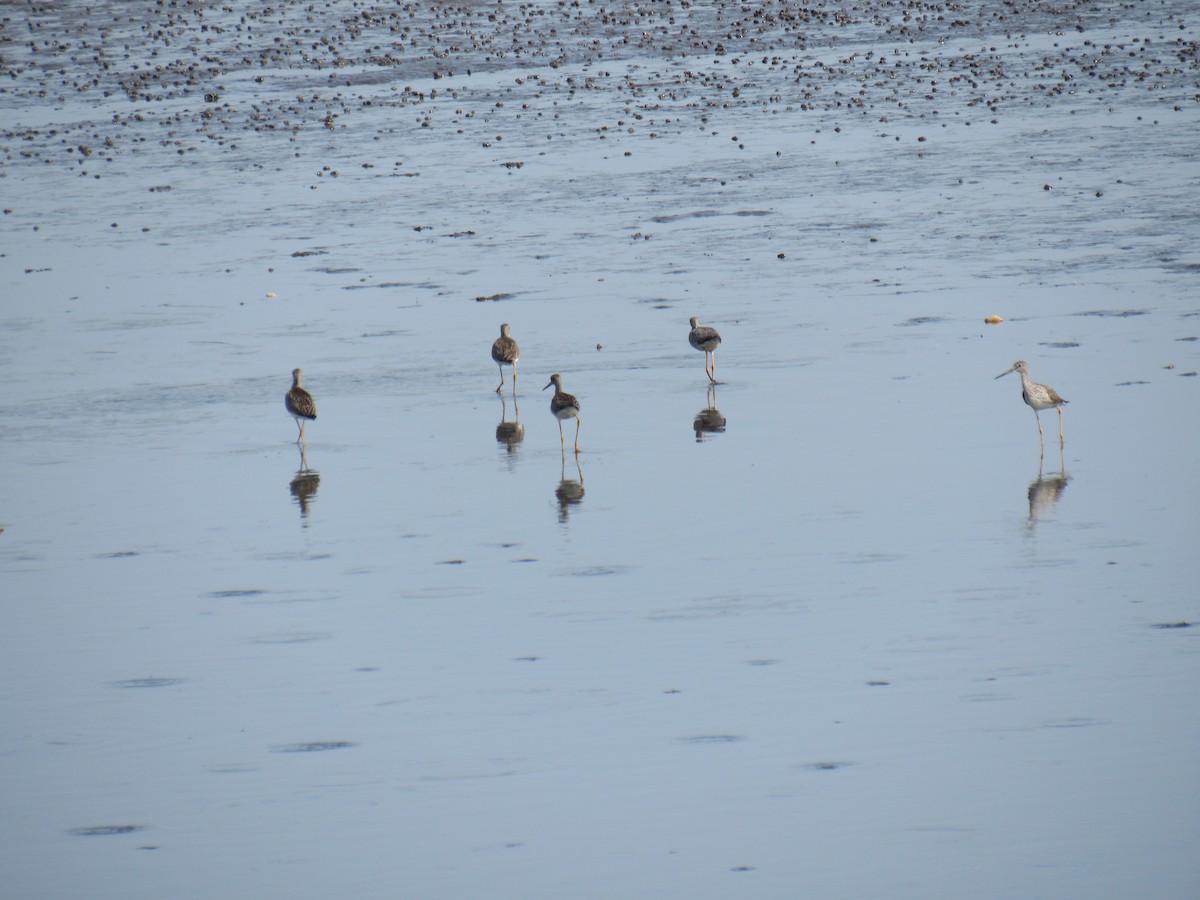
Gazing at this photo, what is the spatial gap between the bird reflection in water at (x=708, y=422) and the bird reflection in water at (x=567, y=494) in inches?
54.3

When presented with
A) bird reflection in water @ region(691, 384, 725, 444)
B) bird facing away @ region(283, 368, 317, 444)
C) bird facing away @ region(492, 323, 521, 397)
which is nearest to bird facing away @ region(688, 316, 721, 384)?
bird reflection in water @ region(691, 384, 725, 444)

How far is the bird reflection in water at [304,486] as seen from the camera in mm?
13609

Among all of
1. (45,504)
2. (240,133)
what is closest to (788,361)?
(45,504)

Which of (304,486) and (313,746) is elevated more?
(304,486)

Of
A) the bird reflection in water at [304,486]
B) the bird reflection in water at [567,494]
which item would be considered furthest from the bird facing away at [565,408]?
the bird reflection in water at [304,486]

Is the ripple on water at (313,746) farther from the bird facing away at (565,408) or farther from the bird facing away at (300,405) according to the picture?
the bird facing away at (300,405)

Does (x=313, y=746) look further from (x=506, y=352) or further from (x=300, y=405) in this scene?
(x=506, y=352)

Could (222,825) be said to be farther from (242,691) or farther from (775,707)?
(775,707)

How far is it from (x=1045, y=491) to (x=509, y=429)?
202 inches

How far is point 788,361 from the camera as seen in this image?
17750 millimetres

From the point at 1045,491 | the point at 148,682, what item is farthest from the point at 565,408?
the point at 148,682

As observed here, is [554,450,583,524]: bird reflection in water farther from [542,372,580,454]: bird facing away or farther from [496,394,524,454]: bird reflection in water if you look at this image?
[496,394,524,454]: bird reflection in water

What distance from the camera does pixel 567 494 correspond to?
1357 cm

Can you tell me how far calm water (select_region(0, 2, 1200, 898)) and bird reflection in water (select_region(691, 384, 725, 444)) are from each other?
0.09m
